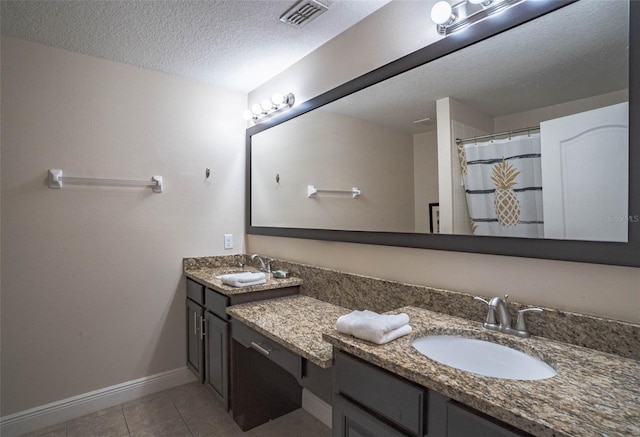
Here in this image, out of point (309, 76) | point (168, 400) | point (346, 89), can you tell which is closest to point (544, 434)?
point (346, 89)

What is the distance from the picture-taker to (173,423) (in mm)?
2062

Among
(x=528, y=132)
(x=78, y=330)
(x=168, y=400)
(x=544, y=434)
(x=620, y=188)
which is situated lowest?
(x=168, y=400)

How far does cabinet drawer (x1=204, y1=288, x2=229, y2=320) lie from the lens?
195 cm

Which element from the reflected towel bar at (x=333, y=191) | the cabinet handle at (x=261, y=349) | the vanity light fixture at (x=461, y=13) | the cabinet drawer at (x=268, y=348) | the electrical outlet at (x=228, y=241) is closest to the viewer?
the vanity light fixture at (x=461, y=13)

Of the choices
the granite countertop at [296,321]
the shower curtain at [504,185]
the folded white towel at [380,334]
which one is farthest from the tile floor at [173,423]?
the shower curtain at [504,185]

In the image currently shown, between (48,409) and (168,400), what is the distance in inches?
26.9

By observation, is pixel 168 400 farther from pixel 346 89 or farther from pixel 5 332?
pixel 346 89

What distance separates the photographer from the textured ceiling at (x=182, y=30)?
170 centimetres

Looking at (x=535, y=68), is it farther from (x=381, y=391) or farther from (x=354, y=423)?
(x=354, y=423)

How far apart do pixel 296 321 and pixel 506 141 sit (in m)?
1.18

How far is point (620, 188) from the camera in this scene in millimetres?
972

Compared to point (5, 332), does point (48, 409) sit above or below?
below

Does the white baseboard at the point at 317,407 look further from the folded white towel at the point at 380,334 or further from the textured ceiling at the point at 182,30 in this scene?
the textured ceiling at the point at 182,30

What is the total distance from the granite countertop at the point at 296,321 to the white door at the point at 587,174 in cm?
92
